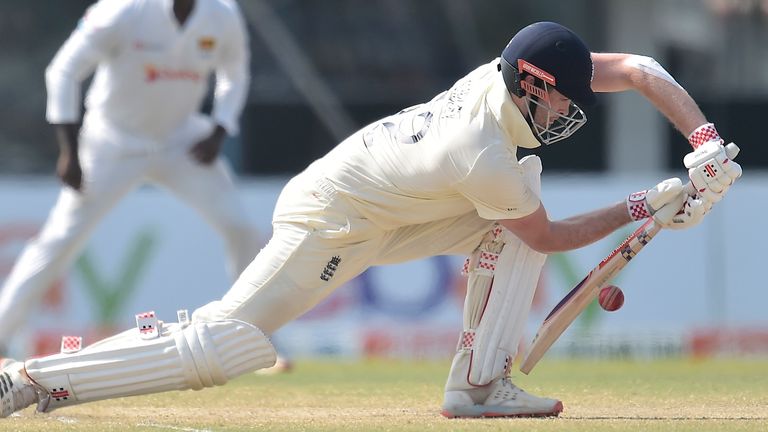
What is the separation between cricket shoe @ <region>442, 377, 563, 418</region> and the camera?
5.30 m

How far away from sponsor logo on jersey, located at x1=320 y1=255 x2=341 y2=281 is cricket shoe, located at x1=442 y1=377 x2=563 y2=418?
0.58 meters

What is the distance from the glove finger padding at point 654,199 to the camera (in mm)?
5242

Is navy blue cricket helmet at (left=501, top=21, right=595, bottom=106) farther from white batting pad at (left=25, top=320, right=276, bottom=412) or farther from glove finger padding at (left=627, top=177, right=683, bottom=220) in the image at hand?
white batting pad at (left=25, top=320, right=276, bottom=412)

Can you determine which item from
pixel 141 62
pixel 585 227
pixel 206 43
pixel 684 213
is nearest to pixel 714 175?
pixel 684 213

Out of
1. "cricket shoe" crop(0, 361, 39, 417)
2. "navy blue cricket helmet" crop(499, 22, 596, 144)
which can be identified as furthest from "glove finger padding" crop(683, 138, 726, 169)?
"cricket shoe" crop(0, 361, 39, 417)

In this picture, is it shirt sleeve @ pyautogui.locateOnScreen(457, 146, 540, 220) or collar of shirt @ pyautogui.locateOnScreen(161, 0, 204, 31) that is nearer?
shirt sleeve @ pyautogui.locateOnScreen(457, 146, 540, 220)

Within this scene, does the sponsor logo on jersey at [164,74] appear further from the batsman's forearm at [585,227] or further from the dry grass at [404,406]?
the batsman's forearm at [585,227]

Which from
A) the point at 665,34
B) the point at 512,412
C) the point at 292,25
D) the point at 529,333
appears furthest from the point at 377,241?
the point at 665,34

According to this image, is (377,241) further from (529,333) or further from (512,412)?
(529,333)

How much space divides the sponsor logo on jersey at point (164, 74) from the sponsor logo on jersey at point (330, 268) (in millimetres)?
2473

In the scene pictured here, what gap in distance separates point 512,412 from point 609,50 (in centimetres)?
974

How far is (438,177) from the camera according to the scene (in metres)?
5.15

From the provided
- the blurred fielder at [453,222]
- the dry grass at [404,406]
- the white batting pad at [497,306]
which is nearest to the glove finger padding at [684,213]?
the blurred fielder at [453,222]

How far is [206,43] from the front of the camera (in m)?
7.58
